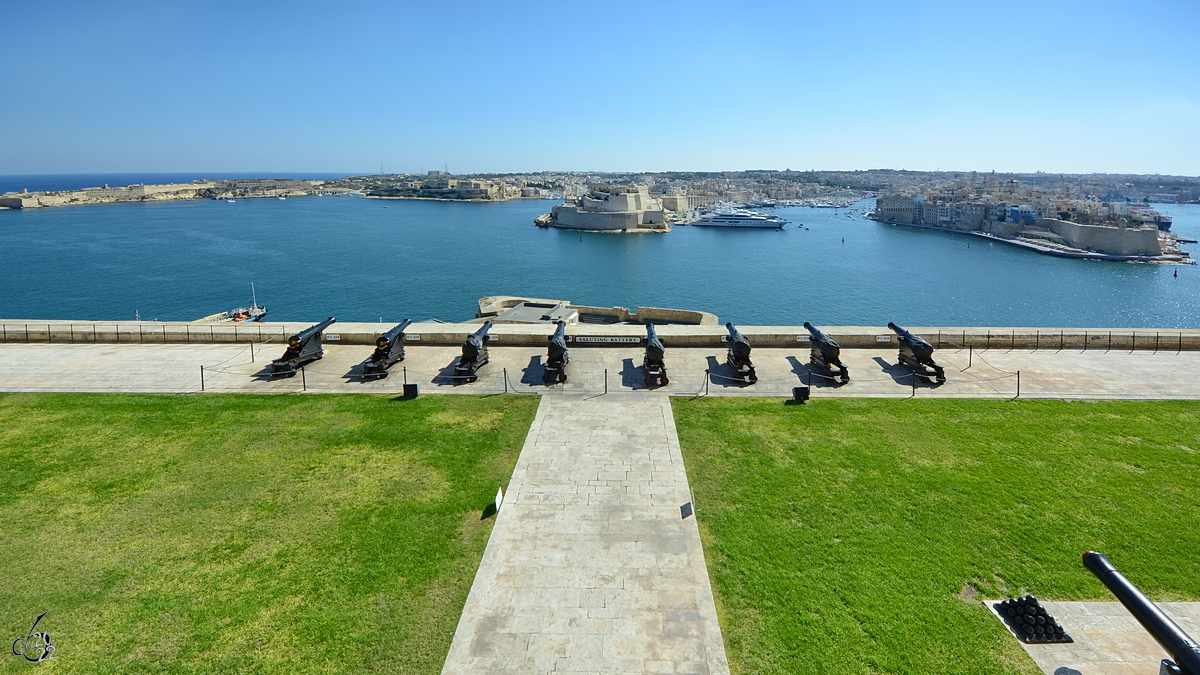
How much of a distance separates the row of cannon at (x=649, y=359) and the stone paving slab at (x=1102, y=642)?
6248mm

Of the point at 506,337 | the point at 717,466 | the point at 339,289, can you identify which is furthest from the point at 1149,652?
the point at 339,289

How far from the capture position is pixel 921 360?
11.8 meters

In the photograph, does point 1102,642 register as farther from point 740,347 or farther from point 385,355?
point 385,355

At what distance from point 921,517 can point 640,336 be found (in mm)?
7791

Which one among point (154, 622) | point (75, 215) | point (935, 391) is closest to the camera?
point (154, 622)

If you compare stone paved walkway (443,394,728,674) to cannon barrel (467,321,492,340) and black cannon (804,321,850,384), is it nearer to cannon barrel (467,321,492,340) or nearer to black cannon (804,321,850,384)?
cannon barrel (467,321,492,340)

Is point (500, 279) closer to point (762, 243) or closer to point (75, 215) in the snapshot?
point (762, 243)

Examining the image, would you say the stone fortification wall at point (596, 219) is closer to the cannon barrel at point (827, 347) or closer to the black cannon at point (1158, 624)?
the cannon barrel at point (827, 347)

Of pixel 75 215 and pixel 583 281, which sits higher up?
pixel 75 215

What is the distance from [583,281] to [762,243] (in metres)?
36.3

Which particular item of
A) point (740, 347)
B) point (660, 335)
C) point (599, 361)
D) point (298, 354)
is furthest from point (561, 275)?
point (740, 347)

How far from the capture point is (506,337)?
46.8ft

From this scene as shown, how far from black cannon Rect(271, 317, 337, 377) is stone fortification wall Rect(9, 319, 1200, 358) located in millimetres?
1183

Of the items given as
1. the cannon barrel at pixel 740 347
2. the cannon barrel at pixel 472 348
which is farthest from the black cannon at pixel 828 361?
the cannon barrel at pixel 472 348
